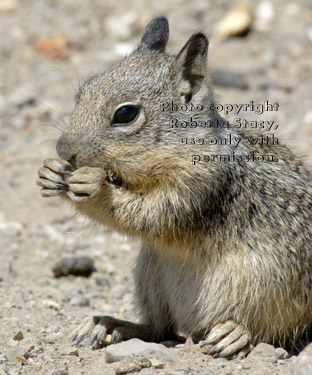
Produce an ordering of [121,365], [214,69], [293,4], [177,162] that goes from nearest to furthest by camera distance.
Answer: [121,365] → [177,162] → [214,69] → [293,4]

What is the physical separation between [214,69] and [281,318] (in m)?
5.85

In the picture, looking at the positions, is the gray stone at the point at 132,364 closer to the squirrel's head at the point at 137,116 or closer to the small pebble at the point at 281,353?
the small pebble at the point at 281,353

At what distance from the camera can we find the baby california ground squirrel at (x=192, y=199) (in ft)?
15.3

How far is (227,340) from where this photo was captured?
4738mm

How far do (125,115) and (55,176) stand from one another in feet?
2.09

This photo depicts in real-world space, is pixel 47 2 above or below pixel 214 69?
above

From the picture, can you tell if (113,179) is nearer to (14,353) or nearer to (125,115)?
(125,115)

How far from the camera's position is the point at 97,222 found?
4.92 meters

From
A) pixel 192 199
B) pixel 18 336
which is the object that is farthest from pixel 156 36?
pixel 18 336

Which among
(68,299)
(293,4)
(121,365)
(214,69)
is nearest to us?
(121,365)

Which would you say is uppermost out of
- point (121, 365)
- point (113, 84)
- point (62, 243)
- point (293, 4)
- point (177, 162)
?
point (293, 4)

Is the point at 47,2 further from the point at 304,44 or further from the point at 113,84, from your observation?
the point at 113,84

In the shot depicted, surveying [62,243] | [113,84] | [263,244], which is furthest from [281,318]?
[62,243]

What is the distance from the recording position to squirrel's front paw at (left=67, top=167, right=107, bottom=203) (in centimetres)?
453
